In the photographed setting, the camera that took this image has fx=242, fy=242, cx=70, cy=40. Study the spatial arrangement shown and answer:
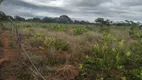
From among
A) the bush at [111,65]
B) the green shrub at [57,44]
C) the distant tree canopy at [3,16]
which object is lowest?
the bush at [111,65]

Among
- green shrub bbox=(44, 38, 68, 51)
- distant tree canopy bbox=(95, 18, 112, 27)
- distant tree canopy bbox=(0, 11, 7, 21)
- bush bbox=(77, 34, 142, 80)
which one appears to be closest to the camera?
bush bbox=(77, 34, 142, 80)

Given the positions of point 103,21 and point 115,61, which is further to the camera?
point 103,21

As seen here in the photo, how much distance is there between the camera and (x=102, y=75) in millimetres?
5441

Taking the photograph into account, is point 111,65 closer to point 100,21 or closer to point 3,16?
point 3,16

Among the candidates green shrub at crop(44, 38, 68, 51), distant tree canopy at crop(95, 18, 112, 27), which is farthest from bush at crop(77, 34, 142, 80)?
distant tree canopy at crop(95, 18, 112, 27)

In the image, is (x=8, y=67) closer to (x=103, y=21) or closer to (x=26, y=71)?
(x=26, y=71)

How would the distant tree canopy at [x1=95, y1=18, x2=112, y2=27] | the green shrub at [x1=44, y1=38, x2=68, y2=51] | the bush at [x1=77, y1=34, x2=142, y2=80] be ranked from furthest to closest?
the distant tree canopy at [x1=95, y1=18, x2=112, y2=27] → the green shrub at [x1=44, y1=38, x2=68, y2=51] → the bush at [x1=77, y1=34, x2=142, y2=80]

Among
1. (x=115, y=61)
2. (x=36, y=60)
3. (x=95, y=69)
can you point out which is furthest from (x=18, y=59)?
(x=115, y=61)

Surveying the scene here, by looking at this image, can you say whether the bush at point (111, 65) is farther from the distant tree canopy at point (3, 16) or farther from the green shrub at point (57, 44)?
the distant tree canopy at point (3, 16)

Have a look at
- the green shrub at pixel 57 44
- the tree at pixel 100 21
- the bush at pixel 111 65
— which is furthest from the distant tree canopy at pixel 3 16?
the tree at pixel 100 21

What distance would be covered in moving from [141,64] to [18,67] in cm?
304

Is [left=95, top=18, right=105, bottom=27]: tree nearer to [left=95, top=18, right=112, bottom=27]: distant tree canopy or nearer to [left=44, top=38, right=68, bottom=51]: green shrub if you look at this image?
[left=95, top=18, right=112, bottom=27]: distant tree canopy

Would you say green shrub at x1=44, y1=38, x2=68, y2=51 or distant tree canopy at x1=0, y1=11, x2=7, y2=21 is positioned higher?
distant tree canopy at x1=0, y1=11, x2=7, y2=21

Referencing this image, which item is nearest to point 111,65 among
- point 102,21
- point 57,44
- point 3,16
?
point 57,44
